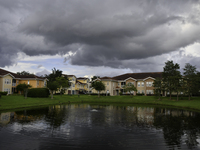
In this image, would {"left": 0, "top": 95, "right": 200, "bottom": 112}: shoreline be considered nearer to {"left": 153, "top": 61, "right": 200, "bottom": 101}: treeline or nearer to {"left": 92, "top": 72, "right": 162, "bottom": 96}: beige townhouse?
{"left": 153, "top": 61, "right": 200, "bottom": 101}: treeline

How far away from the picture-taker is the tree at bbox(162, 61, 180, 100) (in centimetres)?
6013

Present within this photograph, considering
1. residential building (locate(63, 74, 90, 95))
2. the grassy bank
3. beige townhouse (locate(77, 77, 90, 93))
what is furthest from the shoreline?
beige townhouse (locate(77, 77, 90, 93))

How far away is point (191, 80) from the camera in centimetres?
5922

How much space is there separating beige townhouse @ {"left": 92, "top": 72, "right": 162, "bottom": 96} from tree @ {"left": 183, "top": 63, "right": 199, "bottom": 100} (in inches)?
656

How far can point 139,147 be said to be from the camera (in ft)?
44.7

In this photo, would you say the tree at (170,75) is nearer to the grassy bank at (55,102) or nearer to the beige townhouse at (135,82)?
the grassy bank at (55,102)

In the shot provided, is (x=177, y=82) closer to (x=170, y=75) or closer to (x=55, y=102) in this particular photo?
(x=170, y=75)

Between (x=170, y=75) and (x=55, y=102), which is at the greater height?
(x=170, y=75)

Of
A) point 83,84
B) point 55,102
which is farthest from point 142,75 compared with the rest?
point 55,102

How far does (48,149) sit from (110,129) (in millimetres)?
7990

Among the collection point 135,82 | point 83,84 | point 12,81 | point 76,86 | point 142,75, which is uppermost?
point 142,75

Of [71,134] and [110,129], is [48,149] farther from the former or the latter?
[110,129]

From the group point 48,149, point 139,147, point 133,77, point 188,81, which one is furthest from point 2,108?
point 133,77

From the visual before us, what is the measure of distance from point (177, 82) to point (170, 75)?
164 inches
